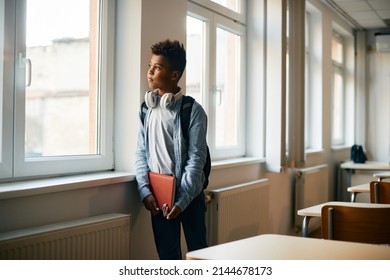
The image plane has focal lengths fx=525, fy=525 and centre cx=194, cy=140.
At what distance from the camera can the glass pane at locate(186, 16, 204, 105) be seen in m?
3.46

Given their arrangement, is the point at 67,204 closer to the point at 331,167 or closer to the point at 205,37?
the point at 205,37

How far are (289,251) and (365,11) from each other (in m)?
4.58

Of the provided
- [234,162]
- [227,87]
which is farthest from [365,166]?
[234,162]

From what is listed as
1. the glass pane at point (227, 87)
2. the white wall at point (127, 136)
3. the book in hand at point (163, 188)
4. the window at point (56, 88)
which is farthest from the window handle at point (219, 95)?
the book in hand at point (163, 188)

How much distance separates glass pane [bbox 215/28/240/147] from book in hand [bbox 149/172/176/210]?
61.1 inches

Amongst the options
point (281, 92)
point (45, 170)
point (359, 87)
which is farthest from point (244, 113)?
point (359, 87)

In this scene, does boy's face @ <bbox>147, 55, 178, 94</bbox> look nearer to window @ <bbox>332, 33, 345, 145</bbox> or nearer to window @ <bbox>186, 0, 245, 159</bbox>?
window @ <bbox>186, 0, 245, 159</bbox>

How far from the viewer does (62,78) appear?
245 centimetres

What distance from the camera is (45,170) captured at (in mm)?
2322

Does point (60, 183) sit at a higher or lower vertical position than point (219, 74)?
lower

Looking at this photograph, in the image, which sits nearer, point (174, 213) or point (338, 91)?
point (174, 213)

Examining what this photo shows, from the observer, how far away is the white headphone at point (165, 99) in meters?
2.27

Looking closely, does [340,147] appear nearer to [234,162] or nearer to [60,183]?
[234,162]

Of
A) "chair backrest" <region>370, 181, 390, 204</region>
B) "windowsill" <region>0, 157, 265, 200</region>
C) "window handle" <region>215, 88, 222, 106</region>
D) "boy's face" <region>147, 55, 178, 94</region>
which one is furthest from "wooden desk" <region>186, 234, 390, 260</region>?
"window handle" <region>215, 88, 222, 106</region>
